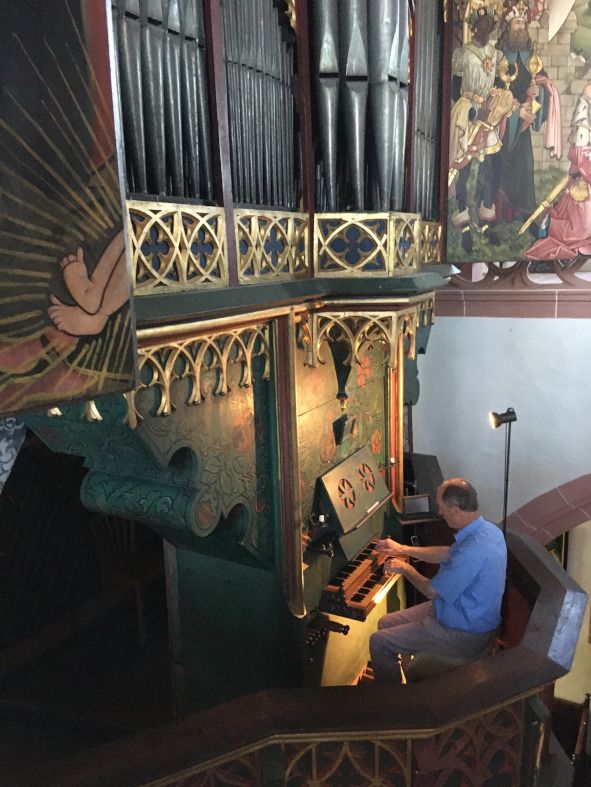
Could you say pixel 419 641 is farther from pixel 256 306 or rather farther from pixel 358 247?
pixel 358 247

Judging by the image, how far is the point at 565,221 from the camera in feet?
16.9

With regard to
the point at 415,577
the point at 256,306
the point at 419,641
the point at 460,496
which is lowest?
the point at 419,641

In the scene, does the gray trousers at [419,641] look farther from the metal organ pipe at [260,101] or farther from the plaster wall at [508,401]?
the plaster wall at [508,401]

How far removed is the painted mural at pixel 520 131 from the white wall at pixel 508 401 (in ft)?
3.20

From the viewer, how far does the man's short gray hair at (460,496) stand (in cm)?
345

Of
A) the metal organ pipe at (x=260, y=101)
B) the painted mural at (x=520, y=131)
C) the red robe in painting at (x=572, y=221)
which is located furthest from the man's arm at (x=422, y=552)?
the red robe in painting at (x=572, y=221)

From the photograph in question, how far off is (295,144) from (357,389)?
1.81 meters

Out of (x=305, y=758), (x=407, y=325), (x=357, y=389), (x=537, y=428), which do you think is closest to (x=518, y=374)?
(x=537, y=428)

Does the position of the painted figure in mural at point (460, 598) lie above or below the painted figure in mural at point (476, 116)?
below

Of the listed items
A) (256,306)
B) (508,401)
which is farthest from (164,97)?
(508,401)

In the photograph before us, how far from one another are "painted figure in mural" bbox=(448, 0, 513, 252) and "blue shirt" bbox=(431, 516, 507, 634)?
Answer: 2684mm

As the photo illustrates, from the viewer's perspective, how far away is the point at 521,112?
505 cm

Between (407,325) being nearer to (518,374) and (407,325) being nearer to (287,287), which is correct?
(287,287)

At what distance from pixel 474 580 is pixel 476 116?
Answer: 3.57 meters
